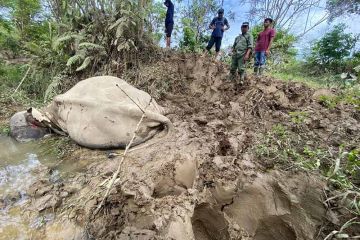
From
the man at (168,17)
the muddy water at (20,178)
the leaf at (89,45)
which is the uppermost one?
the man at (168,17)

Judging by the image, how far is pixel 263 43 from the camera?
5.84m

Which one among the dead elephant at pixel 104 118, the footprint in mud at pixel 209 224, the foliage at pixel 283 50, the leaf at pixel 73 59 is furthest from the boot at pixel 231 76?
the foliage at pixel 283 50

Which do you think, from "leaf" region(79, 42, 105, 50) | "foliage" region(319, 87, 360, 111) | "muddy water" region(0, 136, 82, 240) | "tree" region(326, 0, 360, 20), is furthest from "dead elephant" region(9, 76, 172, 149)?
"tree" region(326, 0, 360, 20)

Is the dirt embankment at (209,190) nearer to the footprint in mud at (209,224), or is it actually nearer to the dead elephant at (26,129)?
the footprint in mud at (209,224)

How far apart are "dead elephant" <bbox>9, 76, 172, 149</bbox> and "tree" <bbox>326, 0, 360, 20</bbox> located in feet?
36.4

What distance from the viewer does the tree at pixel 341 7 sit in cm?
1094

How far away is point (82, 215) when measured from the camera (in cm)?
243

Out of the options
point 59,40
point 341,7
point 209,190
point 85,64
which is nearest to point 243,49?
point 85,64

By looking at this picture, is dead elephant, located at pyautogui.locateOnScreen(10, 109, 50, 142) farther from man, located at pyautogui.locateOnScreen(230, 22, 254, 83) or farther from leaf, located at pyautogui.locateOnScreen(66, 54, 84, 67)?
man, located at pyautogui.locateOnScreen(230, 22, 254, 83)

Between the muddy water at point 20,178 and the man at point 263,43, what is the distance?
4.41 meters

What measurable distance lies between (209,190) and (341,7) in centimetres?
1213

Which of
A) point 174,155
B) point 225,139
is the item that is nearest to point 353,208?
point 225,139

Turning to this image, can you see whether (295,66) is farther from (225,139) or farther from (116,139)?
(116,139)

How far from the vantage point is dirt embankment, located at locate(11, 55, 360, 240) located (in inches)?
93.8
